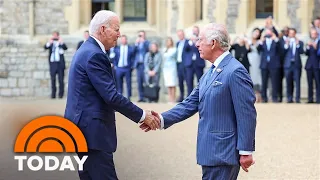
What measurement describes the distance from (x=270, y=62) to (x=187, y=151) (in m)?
8.84

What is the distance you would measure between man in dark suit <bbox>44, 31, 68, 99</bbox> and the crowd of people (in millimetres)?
1763

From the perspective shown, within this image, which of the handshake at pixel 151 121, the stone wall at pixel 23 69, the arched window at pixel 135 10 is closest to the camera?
the handshake at pixel 151 121

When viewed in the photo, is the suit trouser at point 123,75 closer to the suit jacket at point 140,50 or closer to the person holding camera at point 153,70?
the suit jacket at point 140,50

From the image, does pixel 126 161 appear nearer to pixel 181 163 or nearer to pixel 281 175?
pixel 181 163

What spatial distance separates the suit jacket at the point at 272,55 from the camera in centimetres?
1972

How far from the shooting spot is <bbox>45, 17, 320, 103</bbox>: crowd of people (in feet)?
64.2

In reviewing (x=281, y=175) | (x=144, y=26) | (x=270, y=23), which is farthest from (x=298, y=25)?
(x=281, y=175)

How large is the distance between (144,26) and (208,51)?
713 inches

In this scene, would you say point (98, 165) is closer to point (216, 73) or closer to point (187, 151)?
point (216, 73)

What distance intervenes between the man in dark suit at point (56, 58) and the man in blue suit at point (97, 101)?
16.2 m

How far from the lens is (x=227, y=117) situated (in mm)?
5727

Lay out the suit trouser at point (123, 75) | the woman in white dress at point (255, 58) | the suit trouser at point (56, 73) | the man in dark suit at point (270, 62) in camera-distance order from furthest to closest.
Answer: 1. the suit trouser at point (56, 73)
2. the suit trouser at point (123, 75)
3. the woman in white dress at point (255, 58)
4. the man in dark suit at point (270, 62)

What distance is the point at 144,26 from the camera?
78.1ft

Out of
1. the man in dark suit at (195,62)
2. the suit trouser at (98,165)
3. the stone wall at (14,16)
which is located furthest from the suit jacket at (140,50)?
the suit trouser at (98,165)
